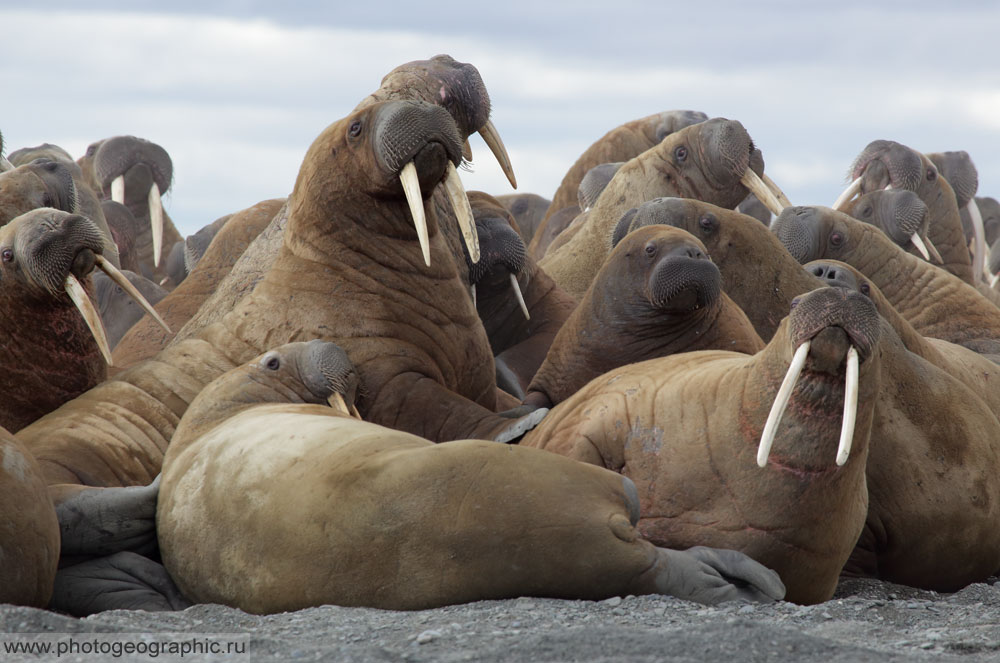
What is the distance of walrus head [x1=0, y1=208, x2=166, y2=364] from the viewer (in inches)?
220

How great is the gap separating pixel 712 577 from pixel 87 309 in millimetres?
2801

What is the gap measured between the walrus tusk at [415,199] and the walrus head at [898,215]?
5.27 metres

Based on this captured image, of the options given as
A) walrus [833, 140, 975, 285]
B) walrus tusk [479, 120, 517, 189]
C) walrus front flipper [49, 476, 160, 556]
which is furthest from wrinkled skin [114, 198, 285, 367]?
walrus [833, 140, 975, 285]

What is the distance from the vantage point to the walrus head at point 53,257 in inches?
220

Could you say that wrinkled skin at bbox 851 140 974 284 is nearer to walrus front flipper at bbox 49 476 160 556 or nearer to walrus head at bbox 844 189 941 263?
walrus head at bbox 844 189 941 263

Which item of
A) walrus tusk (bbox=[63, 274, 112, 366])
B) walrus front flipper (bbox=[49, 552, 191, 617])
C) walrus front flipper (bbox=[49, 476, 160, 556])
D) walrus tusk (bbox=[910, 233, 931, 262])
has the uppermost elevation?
walrus tusk (bbox=[910, 233, 931, 262])

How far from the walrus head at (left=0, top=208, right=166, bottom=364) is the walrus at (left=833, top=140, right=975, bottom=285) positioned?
270 inches

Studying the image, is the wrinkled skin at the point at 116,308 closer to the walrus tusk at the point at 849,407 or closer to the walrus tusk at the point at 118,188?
the walrus tusk at the point at 118,188

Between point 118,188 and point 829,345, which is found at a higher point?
point 829,345

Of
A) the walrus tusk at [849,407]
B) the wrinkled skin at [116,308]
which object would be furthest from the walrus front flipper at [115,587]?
the wrinkled skin at [116,308]

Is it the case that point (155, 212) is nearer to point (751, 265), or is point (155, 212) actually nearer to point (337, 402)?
point (751, 265)

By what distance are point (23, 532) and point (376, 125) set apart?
243 cm

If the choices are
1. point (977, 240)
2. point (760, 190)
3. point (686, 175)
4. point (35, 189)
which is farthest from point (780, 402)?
point (977, 240)

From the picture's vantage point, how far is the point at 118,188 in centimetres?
1238
